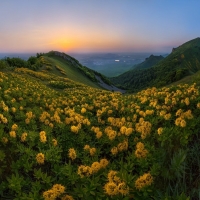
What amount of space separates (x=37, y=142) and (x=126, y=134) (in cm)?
242

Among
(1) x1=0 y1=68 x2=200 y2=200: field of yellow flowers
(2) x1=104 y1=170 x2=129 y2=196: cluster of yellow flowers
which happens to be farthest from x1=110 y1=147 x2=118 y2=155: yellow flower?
(2) x1=104 y1=170 x2=129 y2=196: cluster of yellow flowers

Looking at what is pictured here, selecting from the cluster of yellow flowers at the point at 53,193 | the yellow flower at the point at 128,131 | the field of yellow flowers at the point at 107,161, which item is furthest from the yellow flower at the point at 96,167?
the yellow flower at the point at 128,131

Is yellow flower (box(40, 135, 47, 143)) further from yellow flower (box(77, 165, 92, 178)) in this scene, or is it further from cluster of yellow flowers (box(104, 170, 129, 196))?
cluster of yellow flowers (box(104, 170, 129, 196))

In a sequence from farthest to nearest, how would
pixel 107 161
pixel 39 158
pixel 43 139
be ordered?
1. pixel 43 139
2. pixel 39 158
3. pixel 107 161

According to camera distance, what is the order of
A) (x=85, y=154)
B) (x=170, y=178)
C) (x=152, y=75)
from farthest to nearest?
(x=152, y=75), (x=85, y=154), (x=170, y=178)

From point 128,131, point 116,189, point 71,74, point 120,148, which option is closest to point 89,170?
point 116,189

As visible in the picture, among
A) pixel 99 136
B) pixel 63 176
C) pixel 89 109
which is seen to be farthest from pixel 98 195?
pixel 89 109

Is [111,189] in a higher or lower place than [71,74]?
lower

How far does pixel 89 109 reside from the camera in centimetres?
1123

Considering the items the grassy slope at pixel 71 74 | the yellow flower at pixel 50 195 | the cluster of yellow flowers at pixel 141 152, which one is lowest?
the yellow flower at pixel 50 195

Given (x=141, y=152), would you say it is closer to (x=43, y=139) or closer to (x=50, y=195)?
(x=50, y=195)

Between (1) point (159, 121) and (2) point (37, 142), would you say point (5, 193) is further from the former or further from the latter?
(1) point (159, 121)

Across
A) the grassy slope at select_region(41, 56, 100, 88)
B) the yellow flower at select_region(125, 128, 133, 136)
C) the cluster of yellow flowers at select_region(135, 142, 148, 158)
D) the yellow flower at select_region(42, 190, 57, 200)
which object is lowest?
the yellow flower at select_region(42, 190, 57, 200)

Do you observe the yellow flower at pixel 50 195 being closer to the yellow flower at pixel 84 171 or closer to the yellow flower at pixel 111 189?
the yellow flower at pixel 84 171
